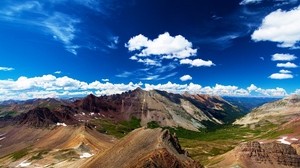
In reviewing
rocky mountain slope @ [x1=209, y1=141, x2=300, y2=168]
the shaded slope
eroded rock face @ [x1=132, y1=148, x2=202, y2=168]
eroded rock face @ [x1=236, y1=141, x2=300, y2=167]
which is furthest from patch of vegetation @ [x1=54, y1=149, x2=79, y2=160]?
eroded rock face @ [x1=132, y1=148, x2=202, y2=168]

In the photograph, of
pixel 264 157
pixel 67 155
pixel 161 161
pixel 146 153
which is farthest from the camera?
pixel 67 155

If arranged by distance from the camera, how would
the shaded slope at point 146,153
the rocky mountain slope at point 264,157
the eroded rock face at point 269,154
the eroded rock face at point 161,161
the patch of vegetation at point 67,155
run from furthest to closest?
the patch of vegetation at point 67,155
the eroded rock face at point 269,154
the rocky mountain slope at point 264,157
the shaded slope at point 146,153
the eroded rock face at point 161,161

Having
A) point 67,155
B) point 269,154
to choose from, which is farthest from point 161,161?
point 67,155

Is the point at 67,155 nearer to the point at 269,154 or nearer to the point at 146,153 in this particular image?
the point at 146,153

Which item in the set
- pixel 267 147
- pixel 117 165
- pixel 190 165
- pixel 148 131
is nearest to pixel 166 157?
pixel 190 165

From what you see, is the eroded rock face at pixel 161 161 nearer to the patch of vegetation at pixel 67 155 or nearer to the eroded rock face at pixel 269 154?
the eroded rock face at pixel 269 154

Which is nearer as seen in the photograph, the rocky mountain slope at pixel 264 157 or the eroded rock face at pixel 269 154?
the rocky mountain slope at pixel 264 157

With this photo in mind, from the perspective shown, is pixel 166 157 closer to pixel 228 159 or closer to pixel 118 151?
pixel 118 151

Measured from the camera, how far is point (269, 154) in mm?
123312

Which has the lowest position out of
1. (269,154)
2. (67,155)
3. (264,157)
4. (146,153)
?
(67,155)

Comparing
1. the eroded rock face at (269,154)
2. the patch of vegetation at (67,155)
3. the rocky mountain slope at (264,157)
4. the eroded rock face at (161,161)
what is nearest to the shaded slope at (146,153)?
the eroded rock face at (161,161)

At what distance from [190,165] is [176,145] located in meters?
15.6

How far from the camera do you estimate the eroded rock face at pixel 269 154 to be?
121812mm

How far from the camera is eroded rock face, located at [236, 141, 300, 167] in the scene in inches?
4796
